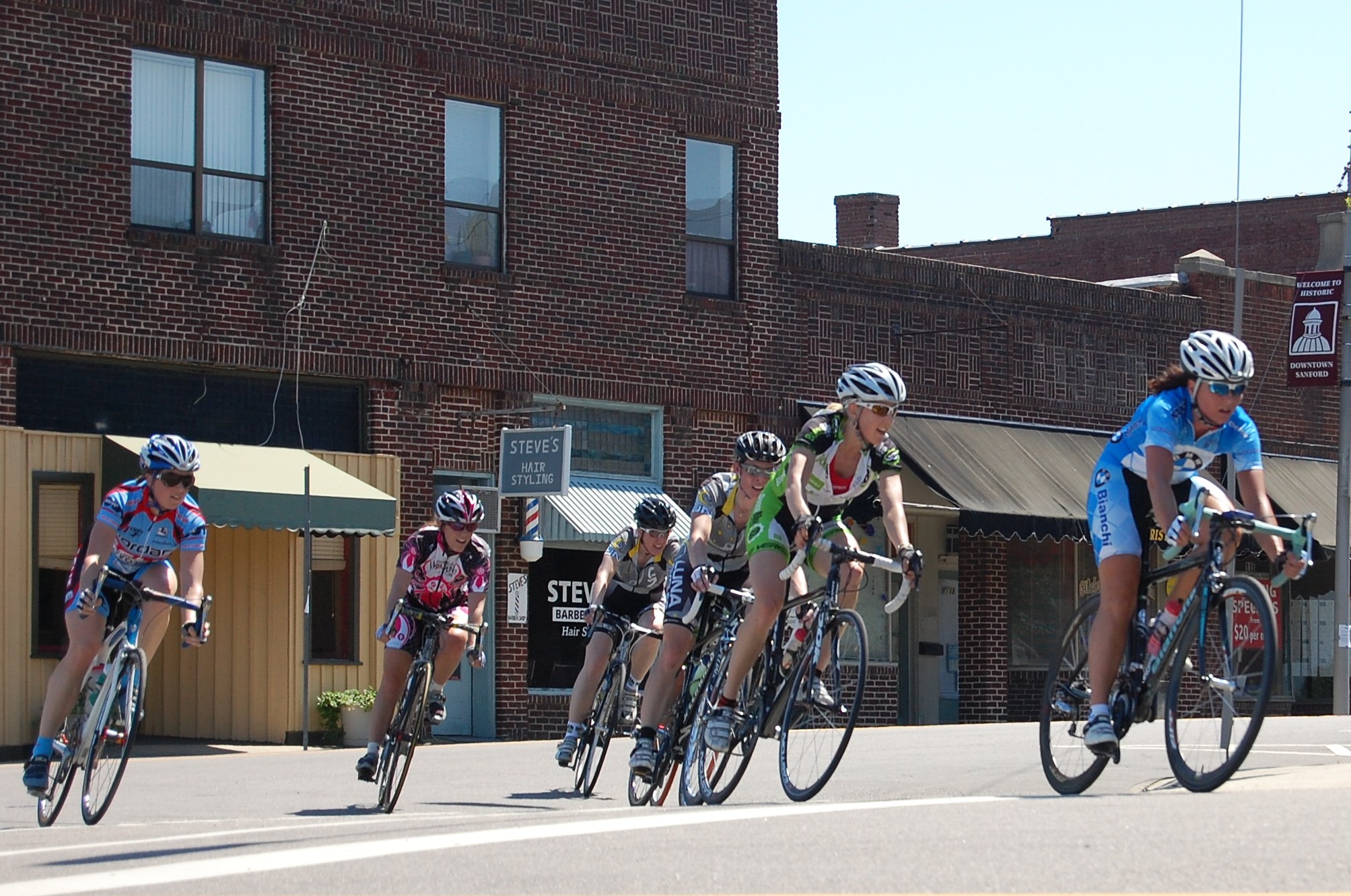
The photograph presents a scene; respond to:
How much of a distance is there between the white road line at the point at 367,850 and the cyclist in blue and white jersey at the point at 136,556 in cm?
312

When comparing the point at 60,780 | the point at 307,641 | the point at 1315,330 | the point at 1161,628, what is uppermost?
the point at 1315,330

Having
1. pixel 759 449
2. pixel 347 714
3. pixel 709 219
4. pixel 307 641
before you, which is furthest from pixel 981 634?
pixel 759 449

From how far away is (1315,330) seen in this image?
32312mm

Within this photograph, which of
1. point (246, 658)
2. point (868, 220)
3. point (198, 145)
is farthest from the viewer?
point (868, 220)

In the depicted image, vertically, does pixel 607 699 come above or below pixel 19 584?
below

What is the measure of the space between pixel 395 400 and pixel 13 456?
15.2ft

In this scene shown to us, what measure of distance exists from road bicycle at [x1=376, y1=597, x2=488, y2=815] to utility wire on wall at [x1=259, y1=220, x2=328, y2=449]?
37.6ft

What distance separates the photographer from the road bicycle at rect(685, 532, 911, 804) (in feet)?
33.0

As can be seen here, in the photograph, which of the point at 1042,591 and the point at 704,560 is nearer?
the point at 704,560

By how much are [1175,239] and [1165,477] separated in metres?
39.0

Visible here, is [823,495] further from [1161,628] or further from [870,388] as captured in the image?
[1161,628]

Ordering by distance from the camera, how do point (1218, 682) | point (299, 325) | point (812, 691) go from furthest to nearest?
point (299, 325) < point (812, 691) < point (1218, 682)

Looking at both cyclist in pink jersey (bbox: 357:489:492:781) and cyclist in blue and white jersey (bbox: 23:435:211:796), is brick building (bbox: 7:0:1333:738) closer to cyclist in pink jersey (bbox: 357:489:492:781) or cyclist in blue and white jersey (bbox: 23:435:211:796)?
cyclist in pink jersey (bbox: 357:489:492:781)

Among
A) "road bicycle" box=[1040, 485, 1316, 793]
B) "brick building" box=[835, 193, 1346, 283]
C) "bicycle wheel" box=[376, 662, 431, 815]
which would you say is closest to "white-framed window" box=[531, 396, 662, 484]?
"bicycle wheel" box=[376, 662, 431, 815]
